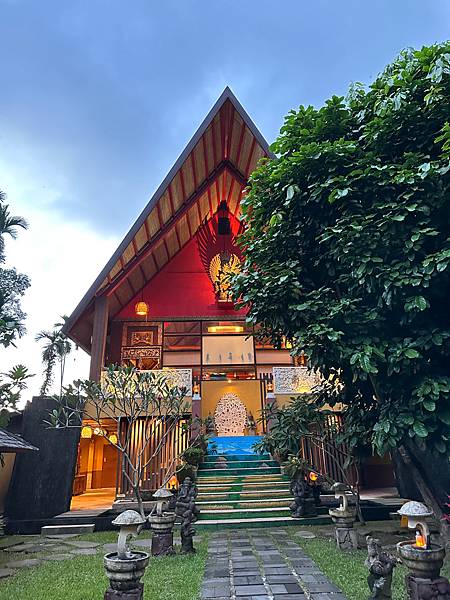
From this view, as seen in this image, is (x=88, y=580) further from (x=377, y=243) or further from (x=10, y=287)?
(x=10, y=287)

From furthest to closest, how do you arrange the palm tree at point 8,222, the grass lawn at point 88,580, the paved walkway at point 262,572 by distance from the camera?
1. the palm tree at point 8,222
2. the grass lawn at point 88,580
3. the paved walkway at point 262,572

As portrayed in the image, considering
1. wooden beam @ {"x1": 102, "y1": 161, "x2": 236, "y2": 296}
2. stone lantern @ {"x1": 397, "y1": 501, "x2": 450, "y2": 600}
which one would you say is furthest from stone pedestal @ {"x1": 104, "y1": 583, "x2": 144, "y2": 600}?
wooden beam @ {"x1": 102, "y1": 161, "x2": 236, "y2": 296}

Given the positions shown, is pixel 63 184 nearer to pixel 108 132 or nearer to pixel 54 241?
pixel 54 241

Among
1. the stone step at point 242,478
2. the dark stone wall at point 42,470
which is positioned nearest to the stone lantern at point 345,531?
the stone step at point 242,478

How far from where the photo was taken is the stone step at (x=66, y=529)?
616 cm

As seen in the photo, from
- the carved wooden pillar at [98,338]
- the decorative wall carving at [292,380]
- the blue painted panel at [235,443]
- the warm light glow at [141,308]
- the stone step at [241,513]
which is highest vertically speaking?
the warm light glow at [141,308]

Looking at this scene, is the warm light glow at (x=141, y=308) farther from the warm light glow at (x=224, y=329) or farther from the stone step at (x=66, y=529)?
the stone step at (x=66, y=529)

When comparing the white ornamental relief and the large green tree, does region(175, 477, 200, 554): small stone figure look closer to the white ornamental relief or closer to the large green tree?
the large green tree

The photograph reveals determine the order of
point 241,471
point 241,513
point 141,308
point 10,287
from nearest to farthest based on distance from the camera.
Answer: point 241,513
point 241,471
point 141,308
point 10,287

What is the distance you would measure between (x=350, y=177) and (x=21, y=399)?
20.9 ft

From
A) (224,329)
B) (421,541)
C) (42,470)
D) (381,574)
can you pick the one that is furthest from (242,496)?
(224,329)

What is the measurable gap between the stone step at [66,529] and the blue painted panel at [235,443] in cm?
325

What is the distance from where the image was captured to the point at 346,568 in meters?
3.70

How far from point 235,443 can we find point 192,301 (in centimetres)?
466
